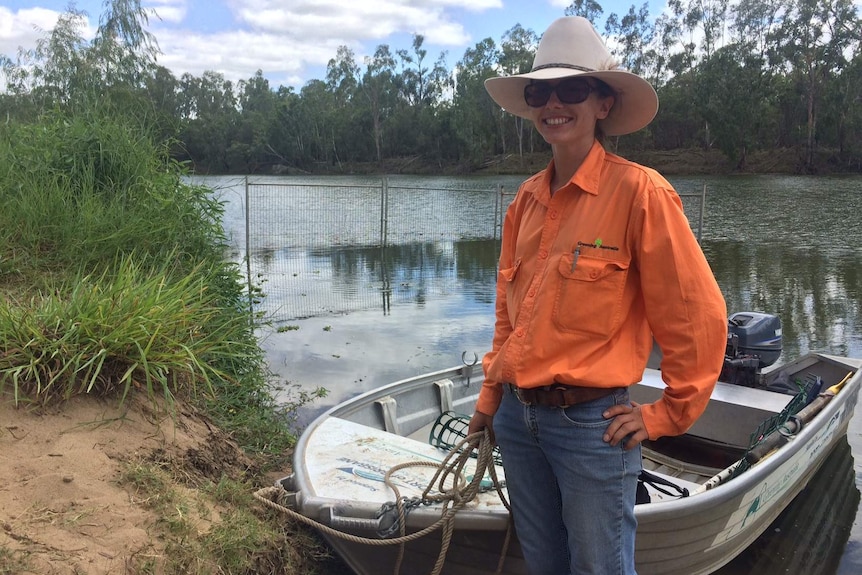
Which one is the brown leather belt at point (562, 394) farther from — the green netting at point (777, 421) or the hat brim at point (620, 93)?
the green netting at point (777, 421)

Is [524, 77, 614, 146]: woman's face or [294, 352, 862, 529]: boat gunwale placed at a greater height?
[524, 77, 614, 146]: woman's face

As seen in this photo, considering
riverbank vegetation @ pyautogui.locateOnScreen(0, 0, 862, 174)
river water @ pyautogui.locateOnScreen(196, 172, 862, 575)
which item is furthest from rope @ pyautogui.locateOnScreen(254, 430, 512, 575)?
riverbank vegetation @ pyautogui.locateOnScreen(0, 0, 862, 174)

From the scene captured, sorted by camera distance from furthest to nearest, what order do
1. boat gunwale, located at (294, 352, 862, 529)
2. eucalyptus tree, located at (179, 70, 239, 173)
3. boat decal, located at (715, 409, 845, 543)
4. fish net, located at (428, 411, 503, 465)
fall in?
eucalyptus tree, located at (179, 70, 239, 173) < fish net, located at (428, 411, 503, 465) < boat decal, located at (715, 409, 845, 543) < boat gunwale, located at (294, 352, 862, 529)

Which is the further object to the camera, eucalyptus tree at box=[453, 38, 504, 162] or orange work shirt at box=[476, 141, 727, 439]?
eucalyptus tree at box=[453, 38, 504, 162]

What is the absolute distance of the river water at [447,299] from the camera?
4.86 metres

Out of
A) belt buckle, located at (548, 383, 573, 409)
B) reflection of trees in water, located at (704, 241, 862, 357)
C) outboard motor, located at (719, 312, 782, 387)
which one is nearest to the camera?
belt buckle, located at (548, 383, 573, 409)

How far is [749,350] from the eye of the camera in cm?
547

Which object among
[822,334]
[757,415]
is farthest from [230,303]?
[822,334]

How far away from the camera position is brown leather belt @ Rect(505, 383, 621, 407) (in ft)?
6.43

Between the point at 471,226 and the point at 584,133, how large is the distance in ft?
58.4

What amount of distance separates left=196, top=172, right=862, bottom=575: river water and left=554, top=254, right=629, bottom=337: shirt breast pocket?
2997 millimetres

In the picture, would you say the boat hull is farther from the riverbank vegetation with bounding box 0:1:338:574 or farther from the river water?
the river water

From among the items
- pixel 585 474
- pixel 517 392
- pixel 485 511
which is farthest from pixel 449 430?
pixel 585 474

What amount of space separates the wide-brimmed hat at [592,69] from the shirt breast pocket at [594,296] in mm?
512
